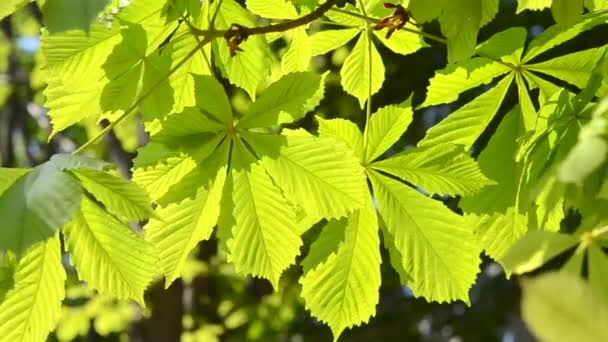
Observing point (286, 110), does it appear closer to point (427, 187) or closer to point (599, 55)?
point (427, 187)

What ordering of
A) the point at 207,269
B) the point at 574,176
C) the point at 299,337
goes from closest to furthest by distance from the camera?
the point at 574,176 < the point at 207,269 < the point at 299,337

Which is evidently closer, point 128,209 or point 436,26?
point 128,209

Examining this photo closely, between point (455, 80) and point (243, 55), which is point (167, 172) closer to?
point (243, 55)

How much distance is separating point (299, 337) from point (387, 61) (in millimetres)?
1577

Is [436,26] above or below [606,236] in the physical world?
below

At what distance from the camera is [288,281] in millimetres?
4574

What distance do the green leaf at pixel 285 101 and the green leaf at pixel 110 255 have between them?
17 cm

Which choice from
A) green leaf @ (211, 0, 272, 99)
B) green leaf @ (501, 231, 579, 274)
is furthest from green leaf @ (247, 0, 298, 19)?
green leaf @ (501, 231, 579, 274)

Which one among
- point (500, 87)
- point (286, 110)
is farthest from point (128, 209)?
point (500, 87)

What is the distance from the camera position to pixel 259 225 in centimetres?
94

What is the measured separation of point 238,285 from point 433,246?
3.86 meters

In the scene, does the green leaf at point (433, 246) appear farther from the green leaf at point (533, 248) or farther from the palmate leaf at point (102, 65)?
the green leaf at point (533, 248)

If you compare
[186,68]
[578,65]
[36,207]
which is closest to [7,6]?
[36,207]

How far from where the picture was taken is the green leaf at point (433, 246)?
0.97 m
